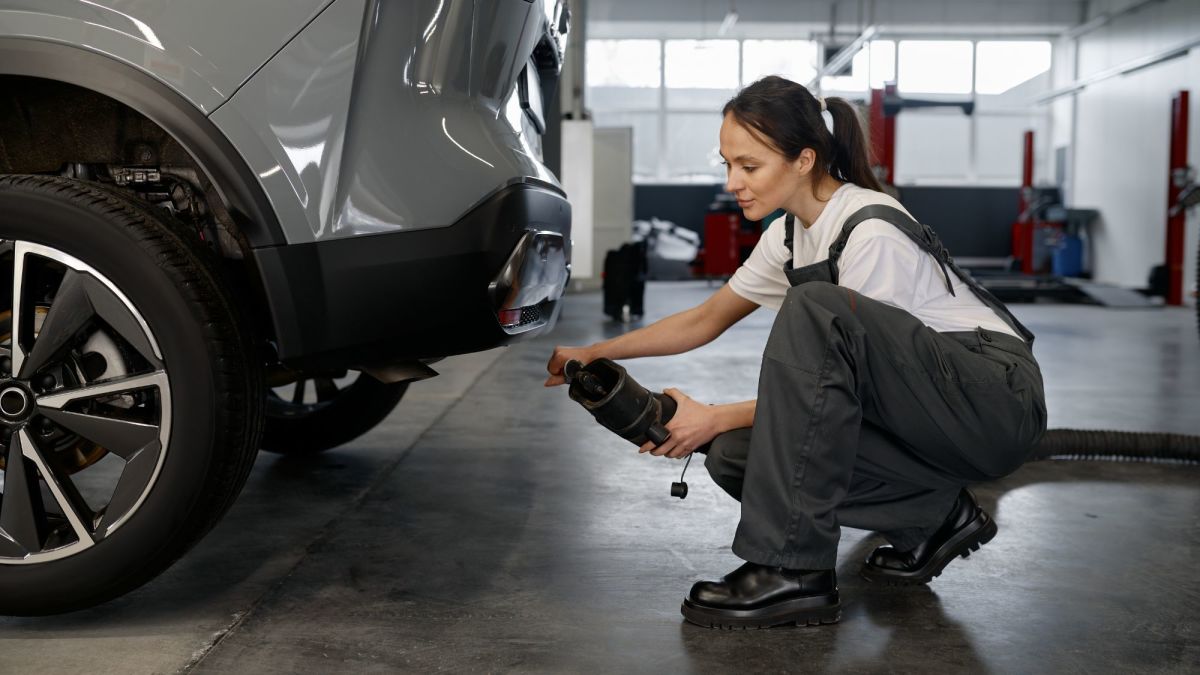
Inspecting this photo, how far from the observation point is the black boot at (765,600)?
180 cm

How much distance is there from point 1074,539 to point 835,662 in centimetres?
102

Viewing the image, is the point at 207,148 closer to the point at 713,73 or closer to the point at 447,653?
the point at 447,653

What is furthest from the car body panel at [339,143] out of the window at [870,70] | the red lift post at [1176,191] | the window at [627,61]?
the window at [627,61]

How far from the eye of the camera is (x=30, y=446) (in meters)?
1.71

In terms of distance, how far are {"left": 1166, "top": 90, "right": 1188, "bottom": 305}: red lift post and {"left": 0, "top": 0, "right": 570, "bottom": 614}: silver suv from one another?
11.2 meters

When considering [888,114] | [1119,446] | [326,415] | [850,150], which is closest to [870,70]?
[888,114]

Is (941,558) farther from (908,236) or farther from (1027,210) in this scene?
(1027,210)

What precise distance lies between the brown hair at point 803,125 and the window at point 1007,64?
1946 centimetres

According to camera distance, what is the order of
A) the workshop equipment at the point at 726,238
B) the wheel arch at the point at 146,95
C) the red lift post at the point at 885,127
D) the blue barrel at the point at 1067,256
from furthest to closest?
the blue barrel at the point at 1067,256 < the workshop equipment at the point at 726,238 < the red lift post at the point at 885,127 < the wheel arch at the point at 146,95

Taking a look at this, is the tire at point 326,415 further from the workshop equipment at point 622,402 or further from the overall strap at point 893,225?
the overall strap at point 893,225

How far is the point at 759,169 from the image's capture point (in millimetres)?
1952

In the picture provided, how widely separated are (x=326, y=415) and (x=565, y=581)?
1234 mm

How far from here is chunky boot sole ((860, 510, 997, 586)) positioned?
6.75ft

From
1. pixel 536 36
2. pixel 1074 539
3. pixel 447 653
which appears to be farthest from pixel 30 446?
pixel 1074 539
